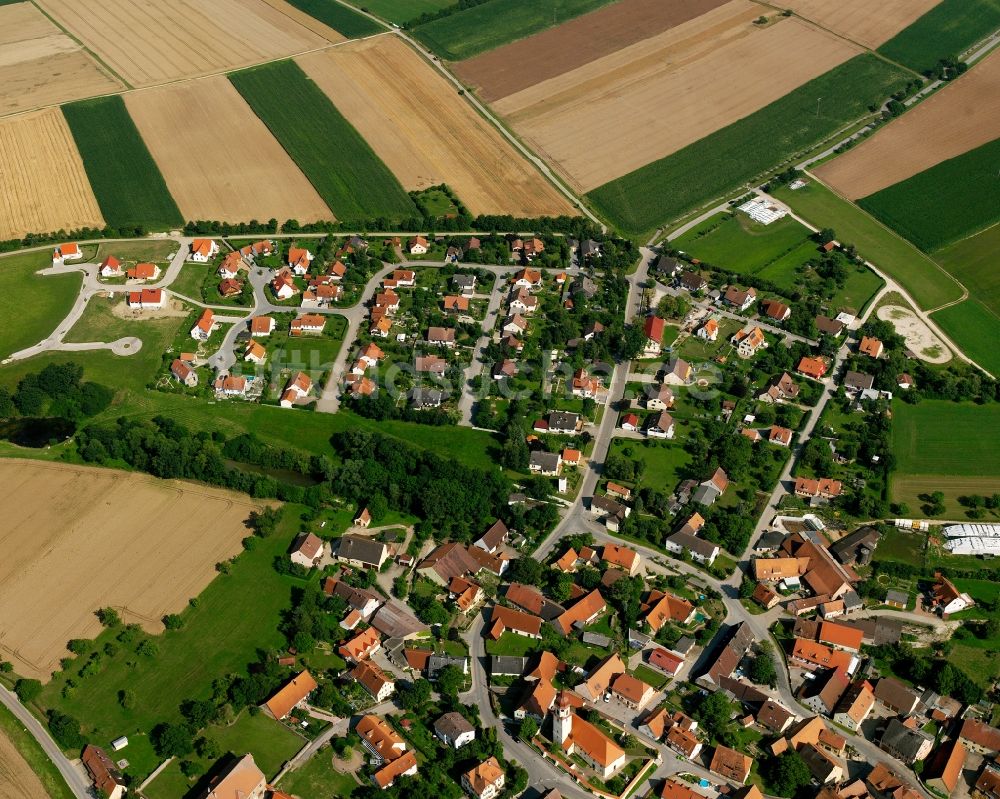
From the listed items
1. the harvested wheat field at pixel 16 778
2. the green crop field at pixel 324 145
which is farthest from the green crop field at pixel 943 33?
the harvested wheat field at pixel 16 778

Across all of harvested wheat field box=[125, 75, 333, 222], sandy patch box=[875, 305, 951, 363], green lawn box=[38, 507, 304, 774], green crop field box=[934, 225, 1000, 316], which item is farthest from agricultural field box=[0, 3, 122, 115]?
green crop field box=[934, 225, 1000, 316]

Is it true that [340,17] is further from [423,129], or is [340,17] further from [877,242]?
[877,242]

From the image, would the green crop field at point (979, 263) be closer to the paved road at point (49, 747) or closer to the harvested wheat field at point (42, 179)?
the paved road at point (49, 747)

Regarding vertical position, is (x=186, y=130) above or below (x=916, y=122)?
below

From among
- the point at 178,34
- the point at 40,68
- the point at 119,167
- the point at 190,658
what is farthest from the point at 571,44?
the point at 190,658

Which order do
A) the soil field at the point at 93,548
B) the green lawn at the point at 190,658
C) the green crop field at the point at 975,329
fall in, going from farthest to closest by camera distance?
the green crop field at the point at 975,329
the soil field at the point at 93,548
the green lawn at the point at 190,658

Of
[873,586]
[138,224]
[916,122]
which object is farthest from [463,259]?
[916,122]

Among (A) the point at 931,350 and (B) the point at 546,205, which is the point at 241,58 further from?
(A) the point at 931,350
